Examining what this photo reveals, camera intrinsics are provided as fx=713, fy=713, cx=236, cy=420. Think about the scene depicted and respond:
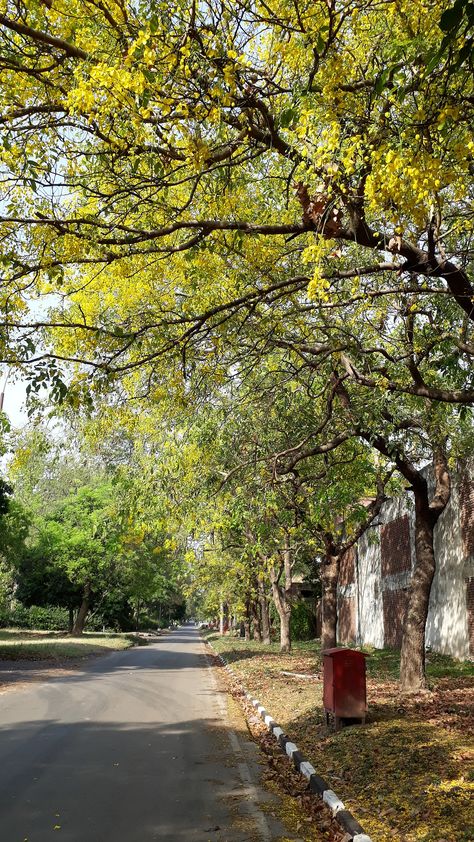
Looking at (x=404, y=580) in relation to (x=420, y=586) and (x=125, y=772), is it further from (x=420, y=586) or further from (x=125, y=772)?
(x=125, y=772)

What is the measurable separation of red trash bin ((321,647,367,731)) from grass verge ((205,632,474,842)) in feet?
0.92

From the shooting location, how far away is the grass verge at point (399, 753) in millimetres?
5820

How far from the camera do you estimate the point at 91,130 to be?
23.1 ft

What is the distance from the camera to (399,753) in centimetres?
814

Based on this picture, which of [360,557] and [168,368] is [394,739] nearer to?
[168,368]

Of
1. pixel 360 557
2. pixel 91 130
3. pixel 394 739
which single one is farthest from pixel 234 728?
pixel 360 557

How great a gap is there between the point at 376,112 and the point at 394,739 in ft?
24.5

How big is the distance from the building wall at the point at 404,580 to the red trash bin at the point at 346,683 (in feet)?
34.8

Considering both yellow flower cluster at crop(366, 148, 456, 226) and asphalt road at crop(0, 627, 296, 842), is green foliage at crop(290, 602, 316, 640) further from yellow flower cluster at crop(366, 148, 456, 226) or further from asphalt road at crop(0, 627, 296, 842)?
yellow flower cluster at crop(366, 148, 456, 226)

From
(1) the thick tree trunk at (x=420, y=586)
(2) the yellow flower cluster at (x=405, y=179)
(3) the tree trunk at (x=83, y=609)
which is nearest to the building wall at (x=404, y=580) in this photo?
(1) the thick tree trunk at (x=420, y=586)

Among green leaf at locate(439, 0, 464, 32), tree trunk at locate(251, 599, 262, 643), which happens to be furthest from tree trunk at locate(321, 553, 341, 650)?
tree trunk at locate(251, 599, 262, 643)

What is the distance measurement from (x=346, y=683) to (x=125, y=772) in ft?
10.6

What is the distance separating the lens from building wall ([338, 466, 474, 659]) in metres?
19.8

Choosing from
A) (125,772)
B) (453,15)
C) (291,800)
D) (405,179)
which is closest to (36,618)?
(125,772)
